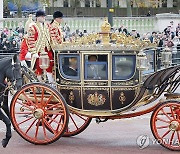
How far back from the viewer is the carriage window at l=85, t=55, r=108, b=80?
28.3 ft

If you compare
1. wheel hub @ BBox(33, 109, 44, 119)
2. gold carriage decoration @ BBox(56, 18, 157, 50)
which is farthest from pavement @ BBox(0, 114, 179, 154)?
gold carriage decoration @ BBox(56, 18, 157, 50)

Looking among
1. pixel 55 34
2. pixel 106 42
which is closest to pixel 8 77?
pixel 55 34

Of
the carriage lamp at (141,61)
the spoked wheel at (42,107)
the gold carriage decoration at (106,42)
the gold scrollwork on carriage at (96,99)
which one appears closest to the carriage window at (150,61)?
the gold carriage decoration at (106,42)

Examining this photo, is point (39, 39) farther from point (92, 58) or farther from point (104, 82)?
point (104, 82)

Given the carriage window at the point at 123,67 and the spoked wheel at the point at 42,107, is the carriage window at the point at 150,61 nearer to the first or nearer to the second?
the carriage window at the point at 123,67

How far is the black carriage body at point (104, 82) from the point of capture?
28.1 feet

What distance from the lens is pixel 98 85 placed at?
869 cm

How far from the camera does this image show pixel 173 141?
8.43 m

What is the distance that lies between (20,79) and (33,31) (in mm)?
1223

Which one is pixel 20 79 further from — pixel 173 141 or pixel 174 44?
pixel 174 44

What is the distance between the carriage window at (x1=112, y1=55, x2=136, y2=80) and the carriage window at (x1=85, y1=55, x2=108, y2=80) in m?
0.15

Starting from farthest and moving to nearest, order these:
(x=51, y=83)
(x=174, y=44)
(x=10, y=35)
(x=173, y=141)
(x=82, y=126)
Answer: (x=10, y=35) → (x=174, y=44) → (x=82, y=126) → (x=51, y=83) → (x=173, y=141)

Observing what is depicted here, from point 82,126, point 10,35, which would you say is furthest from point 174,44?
point 82,126

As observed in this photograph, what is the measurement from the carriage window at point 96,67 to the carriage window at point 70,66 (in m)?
0.15
